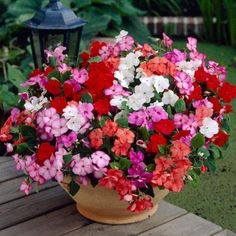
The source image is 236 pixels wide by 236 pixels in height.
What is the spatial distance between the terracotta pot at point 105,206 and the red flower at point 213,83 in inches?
11.9

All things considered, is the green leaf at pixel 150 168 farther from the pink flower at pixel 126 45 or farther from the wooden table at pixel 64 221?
the pink flower at pixel 126 45

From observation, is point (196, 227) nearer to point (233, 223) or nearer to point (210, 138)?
point (210, 138)

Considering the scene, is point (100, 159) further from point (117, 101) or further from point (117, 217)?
point (117, 217)

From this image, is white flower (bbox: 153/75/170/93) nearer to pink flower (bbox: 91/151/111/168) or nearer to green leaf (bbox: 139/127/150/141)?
green leaf (bbox: 139/127/150/141)

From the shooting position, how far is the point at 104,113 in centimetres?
164

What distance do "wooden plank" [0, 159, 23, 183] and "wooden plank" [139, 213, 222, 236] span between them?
58 cm

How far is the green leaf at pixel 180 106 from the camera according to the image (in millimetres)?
1664

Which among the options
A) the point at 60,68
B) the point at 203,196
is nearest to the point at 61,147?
the point at 60,68

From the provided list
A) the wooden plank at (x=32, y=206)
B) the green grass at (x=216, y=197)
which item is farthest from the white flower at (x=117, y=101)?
the green grass at (x=216, y=197)

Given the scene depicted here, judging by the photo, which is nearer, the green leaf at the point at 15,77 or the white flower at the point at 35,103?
the white flower at the point at 35,103

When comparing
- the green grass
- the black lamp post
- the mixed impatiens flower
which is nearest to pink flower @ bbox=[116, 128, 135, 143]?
the mixed impatiens flower

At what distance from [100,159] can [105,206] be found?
21 cm

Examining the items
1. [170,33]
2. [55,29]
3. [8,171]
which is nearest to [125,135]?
[8,171]

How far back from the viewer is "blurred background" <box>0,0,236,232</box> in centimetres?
308
